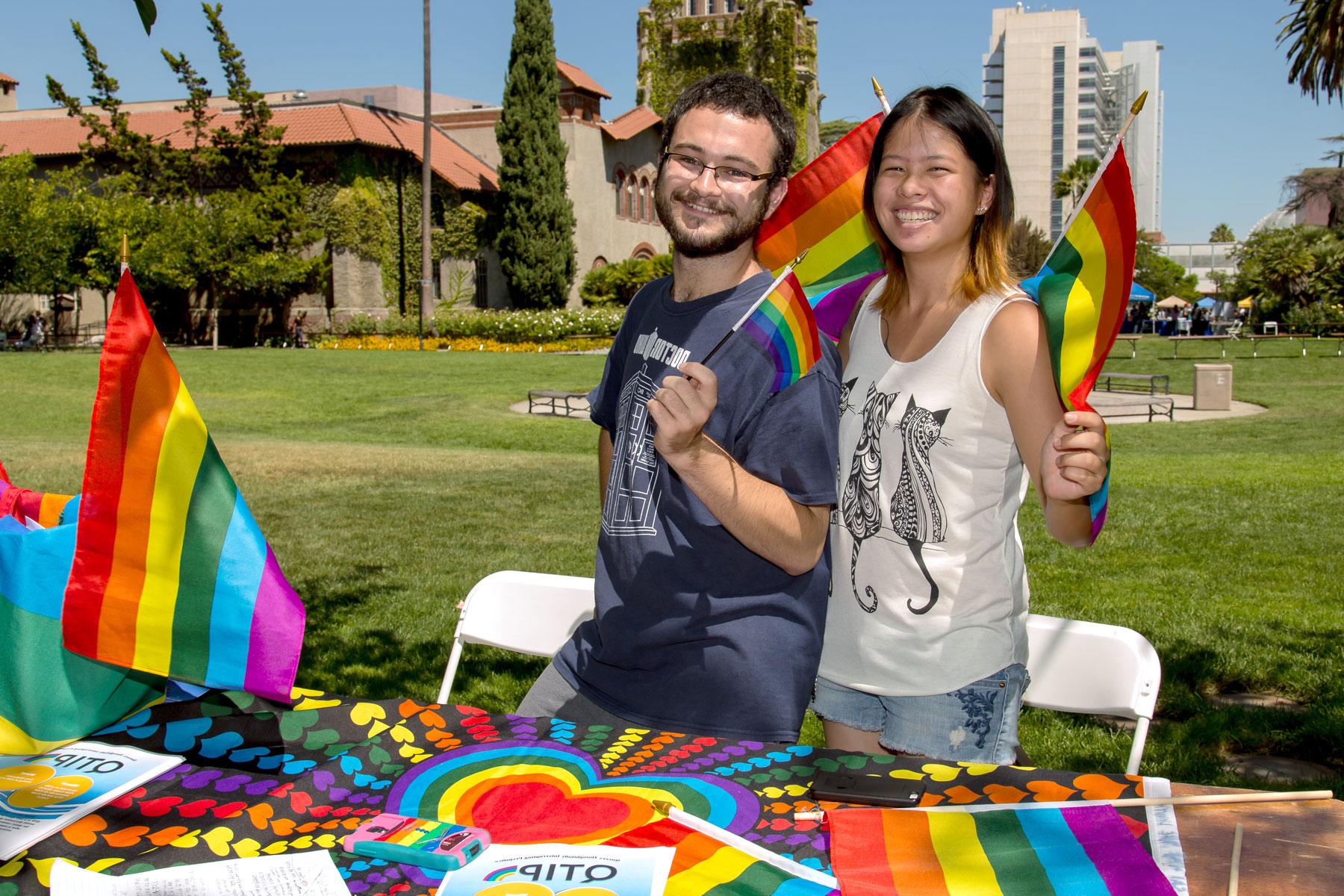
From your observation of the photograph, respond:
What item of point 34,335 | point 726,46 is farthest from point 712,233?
point 726,46

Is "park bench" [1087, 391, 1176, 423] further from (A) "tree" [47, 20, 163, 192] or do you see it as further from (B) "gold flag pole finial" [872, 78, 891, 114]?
(A) "tree" [47, 20, 163, 192]

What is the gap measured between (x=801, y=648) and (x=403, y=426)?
17.0 m

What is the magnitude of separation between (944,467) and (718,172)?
90 cm

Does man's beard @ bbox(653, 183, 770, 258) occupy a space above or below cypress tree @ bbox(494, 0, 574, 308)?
below

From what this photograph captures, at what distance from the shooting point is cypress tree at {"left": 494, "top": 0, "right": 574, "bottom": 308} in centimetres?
3844

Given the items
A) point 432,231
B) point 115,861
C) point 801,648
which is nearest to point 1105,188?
point 801,648

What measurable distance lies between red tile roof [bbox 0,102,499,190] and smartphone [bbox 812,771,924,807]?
124 ft

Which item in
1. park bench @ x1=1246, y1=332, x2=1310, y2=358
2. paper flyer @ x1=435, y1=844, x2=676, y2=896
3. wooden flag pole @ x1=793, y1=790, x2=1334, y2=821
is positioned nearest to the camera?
paper flyer @ x1=435, y1=844, x2=676, y2=896

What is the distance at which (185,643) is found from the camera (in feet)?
7.27

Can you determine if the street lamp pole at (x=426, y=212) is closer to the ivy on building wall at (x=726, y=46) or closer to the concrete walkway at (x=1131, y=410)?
the ivy on building wall at (x=726, y=46)

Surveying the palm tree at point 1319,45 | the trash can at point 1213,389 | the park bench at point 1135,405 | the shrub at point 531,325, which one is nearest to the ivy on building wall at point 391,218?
the shrub at point 531,325

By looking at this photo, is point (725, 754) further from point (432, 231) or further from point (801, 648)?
point (432, 231)

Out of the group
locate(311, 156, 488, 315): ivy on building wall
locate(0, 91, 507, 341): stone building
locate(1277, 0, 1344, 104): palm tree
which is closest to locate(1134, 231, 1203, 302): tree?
locate(0, 91, 507, 341): stone building

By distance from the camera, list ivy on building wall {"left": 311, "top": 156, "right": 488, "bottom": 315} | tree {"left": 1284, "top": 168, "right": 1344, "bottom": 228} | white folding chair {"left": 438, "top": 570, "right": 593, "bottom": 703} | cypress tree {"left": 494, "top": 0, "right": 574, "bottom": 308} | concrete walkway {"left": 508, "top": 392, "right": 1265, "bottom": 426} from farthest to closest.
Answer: tree {"left": 1284, "top": 168, "right": 1344, "bottom": 228} → cypress tree {"left": 494, "top": 0, "right": 574, "bottom": 308} → ivy on building wall {"left": 311, "top": 156, "right": 488, "bottom": 315} → concrete walkway {"left": 508, "top": 392, "right": 1265, "bottom": 426} → white folding chair {"left": 438, "top": 570, "right": 593, "bottom": 703}
